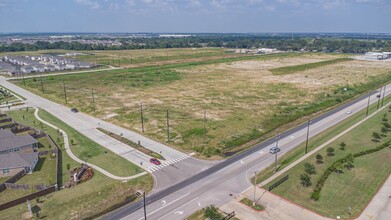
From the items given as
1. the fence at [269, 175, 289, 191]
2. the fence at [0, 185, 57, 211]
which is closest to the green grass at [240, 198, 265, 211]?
the fence at [269, 175, 289, 191]

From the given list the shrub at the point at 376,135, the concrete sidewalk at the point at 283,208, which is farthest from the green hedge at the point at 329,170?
the concrete sidewalk at the point at 283,208

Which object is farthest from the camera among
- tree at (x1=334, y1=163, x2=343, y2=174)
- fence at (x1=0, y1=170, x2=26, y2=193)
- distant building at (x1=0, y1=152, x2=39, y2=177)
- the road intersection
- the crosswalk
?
the crosswalk

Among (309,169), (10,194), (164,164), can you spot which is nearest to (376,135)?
(309,169)

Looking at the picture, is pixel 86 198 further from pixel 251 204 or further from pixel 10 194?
pixel 251 204

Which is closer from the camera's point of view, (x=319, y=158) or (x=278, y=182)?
(x=278, y=182)

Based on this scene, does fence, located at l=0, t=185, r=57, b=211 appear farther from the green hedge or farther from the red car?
the green hedge

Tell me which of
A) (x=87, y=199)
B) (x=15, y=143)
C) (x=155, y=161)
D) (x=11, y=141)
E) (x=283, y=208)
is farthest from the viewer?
(x=11, y=141)

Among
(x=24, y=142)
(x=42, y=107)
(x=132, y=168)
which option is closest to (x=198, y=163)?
(x=132, y=168)
